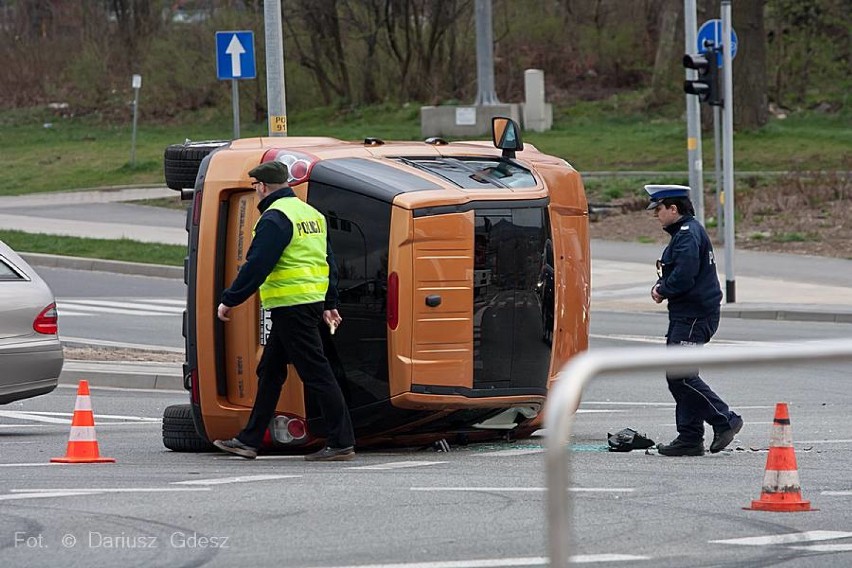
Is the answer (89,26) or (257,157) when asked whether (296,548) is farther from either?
(89,26)

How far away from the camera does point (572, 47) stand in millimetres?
51844

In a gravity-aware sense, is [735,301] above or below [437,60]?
below

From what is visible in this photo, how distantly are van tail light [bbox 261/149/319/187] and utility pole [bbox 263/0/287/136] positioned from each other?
6.16 metres

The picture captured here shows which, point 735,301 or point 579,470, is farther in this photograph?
point 735,301

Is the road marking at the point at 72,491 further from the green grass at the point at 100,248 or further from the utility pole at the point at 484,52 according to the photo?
the utility pole at the point at 484,52

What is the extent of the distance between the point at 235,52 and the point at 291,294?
28.2 ft

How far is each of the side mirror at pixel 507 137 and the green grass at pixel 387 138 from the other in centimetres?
2106

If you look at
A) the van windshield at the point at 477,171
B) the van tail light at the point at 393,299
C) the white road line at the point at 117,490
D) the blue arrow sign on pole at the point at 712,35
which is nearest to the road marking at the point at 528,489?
the white road line at the point at 117,490

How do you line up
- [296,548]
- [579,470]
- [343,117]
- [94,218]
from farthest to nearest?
[343,117] < [94,218] < [296,548] < [579,470]

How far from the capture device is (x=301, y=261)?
28.3ft

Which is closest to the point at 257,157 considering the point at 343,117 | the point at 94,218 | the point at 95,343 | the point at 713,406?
the point at 713,406

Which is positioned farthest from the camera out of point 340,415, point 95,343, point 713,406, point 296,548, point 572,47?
point 572,47

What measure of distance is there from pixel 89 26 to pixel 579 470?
53848 mm

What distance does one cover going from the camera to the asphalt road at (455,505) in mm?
5398
